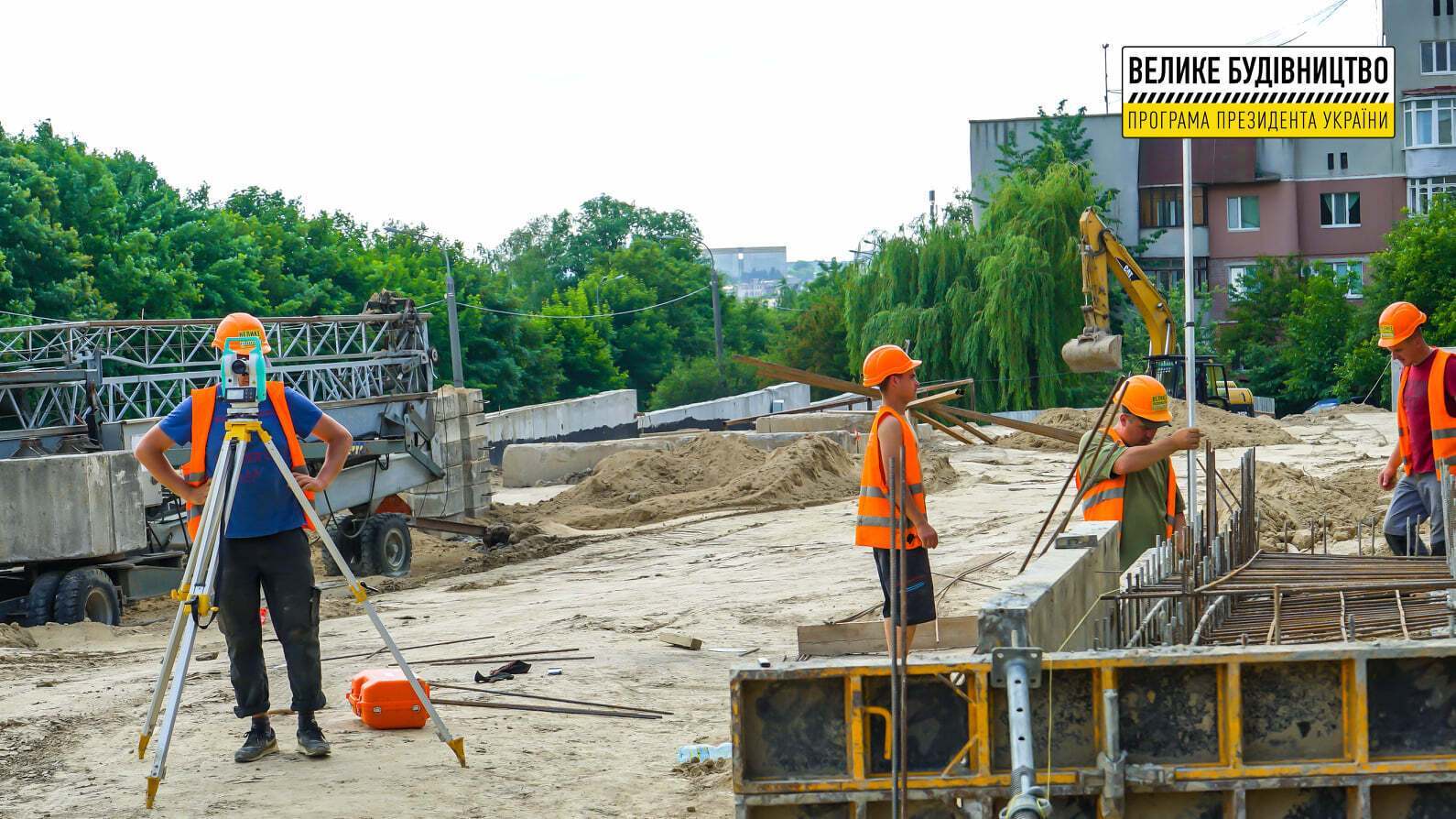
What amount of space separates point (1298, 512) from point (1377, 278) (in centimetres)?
2949

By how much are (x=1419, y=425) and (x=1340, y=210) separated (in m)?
45.8

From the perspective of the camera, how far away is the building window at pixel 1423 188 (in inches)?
1916

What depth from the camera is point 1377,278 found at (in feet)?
139

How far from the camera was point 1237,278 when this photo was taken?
167 ft

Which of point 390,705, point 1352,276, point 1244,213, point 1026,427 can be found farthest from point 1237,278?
point 390,705

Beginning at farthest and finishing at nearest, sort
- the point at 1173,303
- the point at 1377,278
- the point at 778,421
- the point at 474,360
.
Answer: the point at 474,360, the point at 1173,303, the point at 1377,278, the point at 778,421

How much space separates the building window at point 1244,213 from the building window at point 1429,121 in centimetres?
528

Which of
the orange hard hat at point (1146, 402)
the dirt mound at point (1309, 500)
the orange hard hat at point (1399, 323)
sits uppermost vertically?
the orange hard hat at point (1399, 323)

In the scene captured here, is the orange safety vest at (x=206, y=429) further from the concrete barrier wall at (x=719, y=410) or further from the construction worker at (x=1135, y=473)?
the concrete barrier wall at (x=719, y=410)

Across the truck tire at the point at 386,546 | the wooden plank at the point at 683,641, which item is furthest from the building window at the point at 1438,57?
the wooden plank at the point at 683,641

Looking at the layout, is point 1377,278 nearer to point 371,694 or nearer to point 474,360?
point 474,360

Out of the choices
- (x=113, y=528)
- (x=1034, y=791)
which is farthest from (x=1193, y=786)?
(x=113, y=528)

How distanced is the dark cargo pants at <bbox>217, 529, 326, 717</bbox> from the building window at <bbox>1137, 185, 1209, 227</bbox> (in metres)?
47.5

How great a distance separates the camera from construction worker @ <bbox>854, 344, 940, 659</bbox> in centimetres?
650
